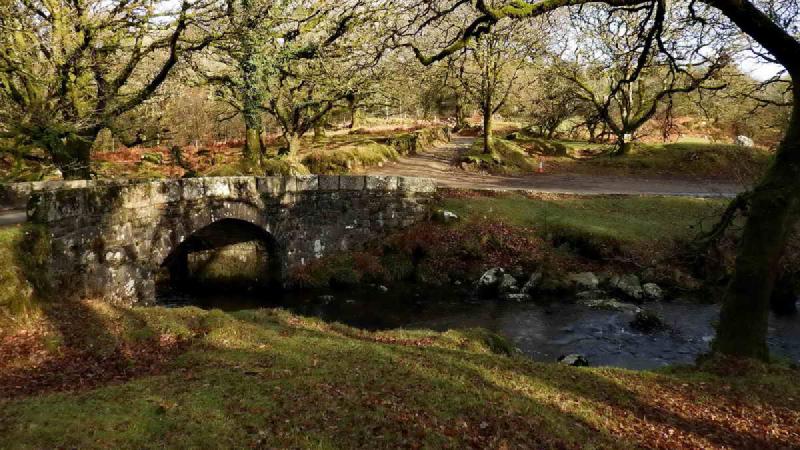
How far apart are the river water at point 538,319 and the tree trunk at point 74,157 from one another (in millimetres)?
5734

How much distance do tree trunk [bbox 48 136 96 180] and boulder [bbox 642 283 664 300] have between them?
2132cm

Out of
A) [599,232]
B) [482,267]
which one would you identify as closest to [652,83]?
[599,232]

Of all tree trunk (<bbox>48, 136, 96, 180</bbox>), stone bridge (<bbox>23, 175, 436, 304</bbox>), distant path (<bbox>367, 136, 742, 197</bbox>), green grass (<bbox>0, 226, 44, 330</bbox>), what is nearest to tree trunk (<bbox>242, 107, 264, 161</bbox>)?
stone bridge (<bbox>23, 175, 436, 304</bbox>)

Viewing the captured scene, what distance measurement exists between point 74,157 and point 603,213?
23786 mm

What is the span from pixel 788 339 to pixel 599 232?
8297 millimetres

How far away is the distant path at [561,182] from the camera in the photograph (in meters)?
31.0

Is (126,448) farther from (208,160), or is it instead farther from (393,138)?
(393,138)

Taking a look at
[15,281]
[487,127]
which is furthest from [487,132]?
[15,281]

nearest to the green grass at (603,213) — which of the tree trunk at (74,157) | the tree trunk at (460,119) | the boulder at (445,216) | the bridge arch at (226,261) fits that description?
the boulder at (445,216)

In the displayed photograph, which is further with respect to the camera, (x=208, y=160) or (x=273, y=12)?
(x=208, y=160)

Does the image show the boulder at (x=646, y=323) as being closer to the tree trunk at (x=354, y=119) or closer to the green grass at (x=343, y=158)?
the green grass at (x=343, y=158)

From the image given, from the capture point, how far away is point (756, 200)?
32.9 feet

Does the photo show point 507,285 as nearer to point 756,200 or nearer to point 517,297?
point 517,297

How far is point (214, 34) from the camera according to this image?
1798 cm
